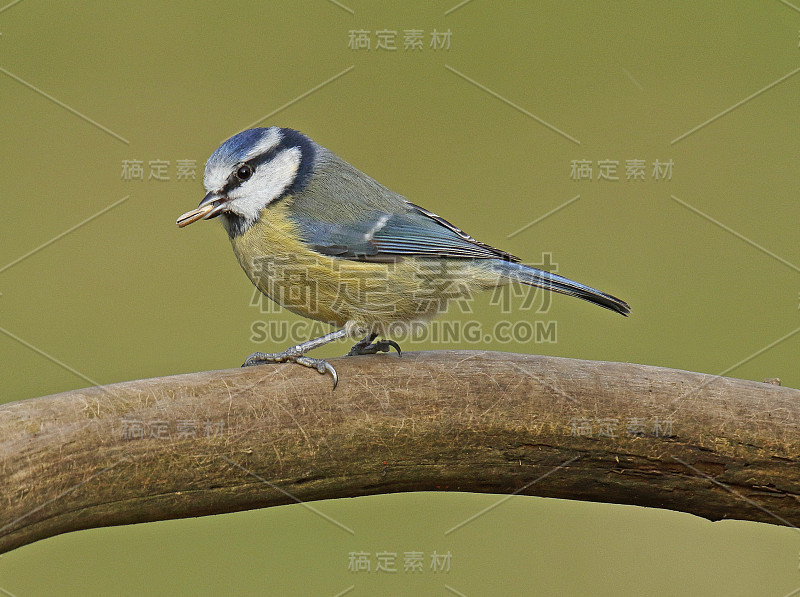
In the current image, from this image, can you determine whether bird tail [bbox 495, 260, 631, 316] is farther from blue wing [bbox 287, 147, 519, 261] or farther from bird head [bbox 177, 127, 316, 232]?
bird head [bbox 177, 127, 316, 232]

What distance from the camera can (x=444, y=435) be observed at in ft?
5.41

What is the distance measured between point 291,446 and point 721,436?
0.91 m

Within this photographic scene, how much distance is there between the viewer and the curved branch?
150 cm

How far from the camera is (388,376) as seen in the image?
173 centimetres

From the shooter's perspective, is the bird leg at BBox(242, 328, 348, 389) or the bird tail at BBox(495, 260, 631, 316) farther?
the bird tail at BBox(495, 260, 631, 316)

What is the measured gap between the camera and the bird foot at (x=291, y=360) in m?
1.73

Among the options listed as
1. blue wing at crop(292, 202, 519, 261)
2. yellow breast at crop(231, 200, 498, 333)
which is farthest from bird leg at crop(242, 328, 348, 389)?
blue wing at crop(292, 202, 519, 261)

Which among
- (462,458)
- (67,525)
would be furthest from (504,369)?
(67,525)

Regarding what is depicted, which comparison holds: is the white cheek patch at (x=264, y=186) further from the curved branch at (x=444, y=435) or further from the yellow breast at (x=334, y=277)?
the curved branch at (x=444, y=435)

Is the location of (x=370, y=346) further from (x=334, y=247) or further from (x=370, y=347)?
(x=334, y=247)

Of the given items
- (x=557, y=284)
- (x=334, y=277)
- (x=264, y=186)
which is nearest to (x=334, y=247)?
(x=334, y=277)

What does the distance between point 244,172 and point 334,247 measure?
30 cm

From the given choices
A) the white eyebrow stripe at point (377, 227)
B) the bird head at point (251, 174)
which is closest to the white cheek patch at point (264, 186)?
the bird head at point (251, 174)

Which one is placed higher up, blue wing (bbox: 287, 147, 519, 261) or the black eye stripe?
the black eye stripe
